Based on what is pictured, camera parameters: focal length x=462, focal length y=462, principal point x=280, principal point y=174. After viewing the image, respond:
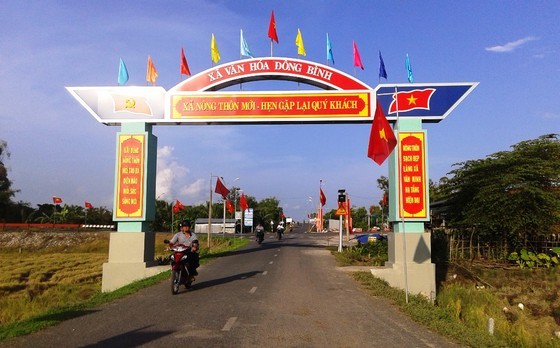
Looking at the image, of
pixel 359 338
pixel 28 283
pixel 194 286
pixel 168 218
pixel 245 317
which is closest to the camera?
pixel 359 338

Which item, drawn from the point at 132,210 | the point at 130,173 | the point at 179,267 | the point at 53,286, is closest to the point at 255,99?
the point at 130,173

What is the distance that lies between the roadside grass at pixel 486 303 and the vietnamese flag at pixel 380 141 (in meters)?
3.46

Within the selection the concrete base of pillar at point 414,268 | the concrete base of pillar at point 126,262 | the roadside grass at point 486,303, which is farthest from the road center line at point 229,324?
the concrete base of pillar at point 126,262

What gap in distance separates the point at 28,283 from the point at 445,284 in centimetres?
2038

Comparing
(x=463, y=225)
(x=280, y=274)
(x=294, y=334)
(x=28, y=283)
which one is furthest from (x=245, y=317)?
(x=28, y=283)

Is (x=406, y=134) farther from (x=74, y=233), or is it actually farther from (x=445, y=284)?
(x=74, y=233)

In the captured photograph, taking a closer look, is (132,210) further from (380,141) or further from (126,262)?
(380,141)

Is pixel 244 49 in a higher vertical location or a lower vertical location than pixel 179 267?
higher

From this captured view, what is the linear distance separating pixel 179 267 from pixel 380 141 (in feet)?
19.6

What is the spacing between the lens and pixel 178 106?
1689cm

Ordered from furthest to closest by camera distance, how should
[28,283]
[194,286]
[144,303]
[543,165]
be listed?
[28,283], [543,165], [194,286], [144,303]

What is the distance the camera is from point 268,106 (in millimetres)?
16703

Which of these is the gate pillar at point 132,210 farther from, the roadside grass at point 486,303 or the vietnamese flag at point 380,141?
the vietnamese flag at point 380,141

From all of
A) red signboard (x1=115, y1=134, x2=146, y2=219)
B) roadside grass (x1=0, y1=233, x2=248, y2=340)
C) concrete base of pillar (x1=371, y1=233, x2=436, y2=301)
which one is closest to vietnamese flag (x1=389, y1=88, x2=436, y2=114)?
concrete base of pillar (x1=371, y1=233, x2=436, y2=301)
